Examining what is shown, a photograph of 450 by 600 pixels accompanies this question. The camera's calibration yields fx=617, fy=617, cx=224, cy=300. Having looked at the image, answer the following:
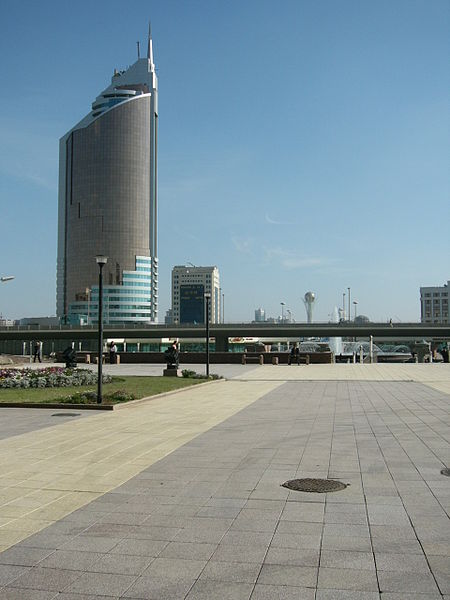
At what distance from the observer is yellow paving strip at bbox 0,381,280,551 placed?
7.25 meters

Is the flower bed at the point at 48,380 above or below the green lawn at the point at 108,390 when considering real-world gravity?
above

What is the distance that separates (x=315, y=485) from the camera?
8.21 meters

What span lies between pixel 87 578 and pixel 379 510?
11.4 ft

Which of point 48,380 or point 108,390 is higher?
point 48,380

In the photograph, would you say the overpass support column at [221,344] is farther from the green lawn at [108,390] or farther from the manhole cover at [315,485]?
the manhole cover at [315,485]

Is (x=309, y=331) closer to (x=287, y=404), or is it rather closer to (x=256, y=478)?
(x=287, y=404)

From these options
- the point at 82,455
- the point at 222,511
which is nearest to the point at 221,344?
the point at 82,455

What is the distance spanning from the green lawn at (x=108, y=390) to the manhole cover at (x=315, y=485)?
38.8 feet

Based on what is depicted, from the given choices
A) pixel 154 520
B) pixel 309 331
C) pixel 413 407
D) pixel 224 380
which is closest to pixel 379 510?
pixel 154 520

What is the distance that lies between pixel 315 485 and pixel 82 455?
4279 mm

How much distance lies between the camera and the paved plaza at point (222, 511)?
4.98 meters

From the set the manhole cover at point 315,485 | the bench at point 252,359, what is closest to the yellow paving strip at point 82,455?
the manhole cover at point 315,485

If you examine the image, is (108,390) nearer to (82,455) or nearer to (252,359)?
(82,455)

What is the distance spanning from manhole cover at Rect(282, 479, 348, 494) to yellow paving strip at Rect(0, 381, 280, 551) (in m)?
2.36
